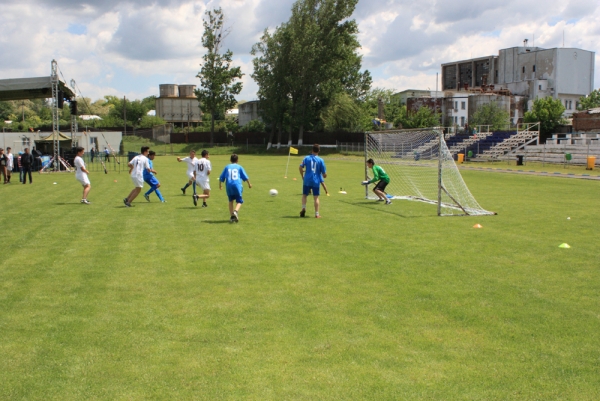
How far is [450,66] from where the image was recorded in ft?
365

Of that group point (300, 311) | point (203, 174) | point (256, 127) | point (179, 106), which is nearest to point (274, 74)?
point (256, 127)

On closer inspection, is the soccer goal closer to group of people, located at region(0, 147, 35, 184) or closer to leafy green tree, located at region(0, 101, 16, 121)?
group of people, located at region(0, 147, 35, 184)

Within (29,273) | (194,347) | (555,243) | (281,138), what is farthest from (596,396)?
(281,138)

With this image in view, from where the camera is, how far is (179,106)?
354 ft

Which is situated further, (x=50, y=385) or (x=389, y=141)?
(x=389, y=141)

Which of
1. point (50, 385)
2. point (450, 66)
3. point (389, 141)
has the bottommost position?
point (50, 385)

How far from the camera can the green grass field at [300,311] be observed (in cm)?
465

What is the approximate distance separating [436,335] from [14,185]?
2530 centimetres

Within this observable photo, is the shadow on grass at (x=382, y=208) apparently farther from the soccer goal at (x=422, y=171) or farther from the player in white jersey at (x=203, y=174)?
the player in white jersey at (x=203, y=174)

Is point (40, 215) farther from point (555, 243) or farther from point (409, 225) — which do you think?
point (555, 243)

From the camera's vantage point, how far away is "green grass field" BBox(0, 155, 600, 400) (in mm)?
4648

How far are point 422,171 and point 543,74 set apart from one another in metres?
61.5

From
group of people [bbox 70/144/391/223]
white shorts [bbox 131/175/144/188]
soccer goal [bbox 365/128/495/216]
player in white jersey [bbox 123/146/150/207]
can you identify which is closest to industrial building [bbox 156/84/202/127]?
soccer goal [bbox 365/128/495/216]

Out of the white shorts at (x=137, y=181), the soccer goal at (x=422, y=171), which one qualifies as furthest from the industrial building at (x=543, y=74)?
the white shorts at (x=137, y=181)
